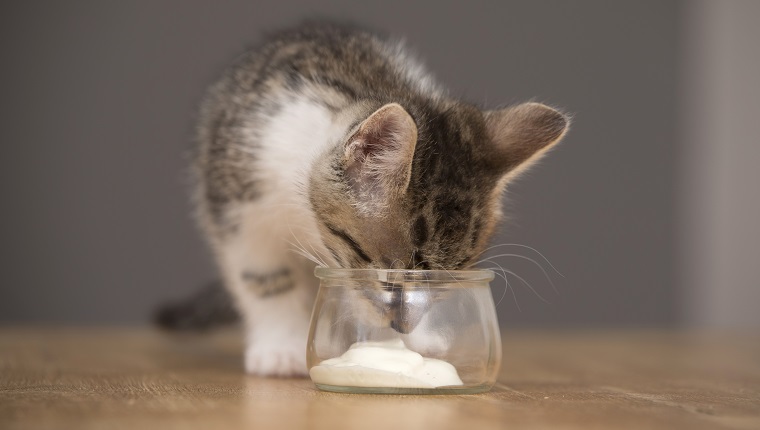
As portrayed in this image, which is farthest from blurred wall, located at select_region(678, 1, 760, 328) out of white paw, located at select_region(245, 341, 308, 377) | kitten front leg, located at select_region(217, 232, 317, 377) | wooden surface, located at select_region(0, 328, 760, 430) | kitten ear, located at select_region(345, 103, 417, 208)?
kitten ear, located at select_region(345, 103, 417, 208)

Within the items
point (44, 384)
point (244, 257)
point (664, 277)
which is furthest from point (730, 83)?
point (44, 384)

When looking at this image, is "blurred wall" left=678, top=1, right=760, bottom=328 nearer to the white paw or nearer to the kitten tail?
the kitten tail

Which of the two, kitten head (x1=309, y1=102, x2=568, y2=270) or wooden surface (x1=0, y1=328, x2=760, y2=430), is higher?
kitten head (x1=309, y1=102, x2=568, y2=270)

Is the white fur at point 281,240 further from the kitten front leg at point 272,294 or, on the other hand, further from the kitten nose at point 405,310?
the kitten nose at point 405,310

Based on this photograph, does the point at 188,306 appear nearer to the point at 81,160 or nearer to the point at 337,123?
the point at 337,123

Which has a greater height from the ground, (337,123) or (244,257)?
(337,123)

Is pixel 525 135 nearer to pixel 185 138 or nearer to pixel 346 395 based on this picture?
pixel 346 395
